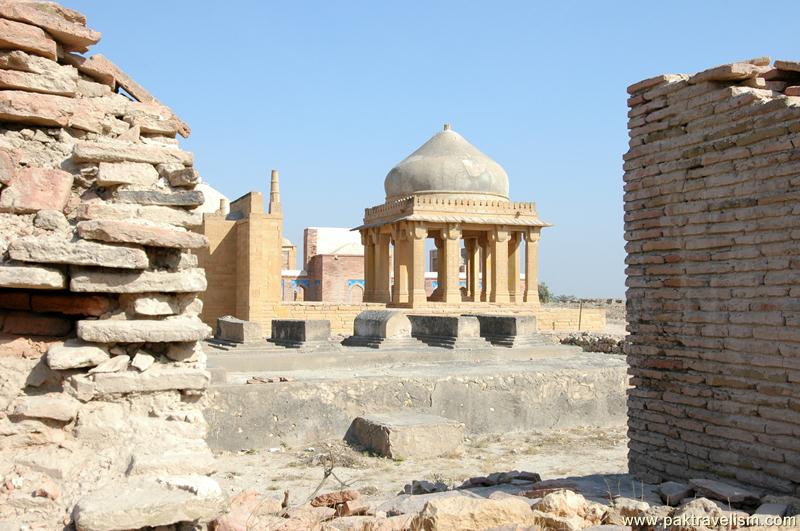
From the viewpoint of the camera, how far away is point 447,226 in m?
22.2

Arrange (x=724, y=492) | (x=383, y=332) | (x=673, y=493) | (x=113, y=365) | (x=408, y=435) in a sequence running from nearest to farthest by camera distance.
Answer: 1. (x=113, y=365)
2. (x=724, y=492)
3. (x=673, y=493)
4. (x=408, y=435)
5. (x=383, y=332)

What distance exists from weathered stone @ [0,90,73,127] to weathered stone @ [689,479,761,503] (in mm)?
4234

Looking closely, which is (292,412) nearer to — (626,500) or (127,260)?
(626,500)

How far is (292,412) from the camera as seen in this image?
8.30 m

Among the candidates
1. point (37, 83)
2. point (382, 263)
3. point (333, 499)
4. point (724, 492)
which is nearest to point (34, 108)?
point (37, 83)

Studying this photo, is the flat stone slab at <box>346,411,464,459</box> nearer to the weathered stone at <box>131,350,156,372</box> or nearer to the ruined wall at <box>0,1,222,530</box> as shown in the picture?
the ruined wall at <box>0,1,222,530</box>

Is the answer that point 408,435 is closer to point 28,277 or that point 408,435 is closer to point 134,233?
point 134,233

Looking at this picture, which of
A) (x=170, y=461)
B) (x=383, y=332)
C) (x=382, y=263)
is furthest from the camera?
(x=382, y=263)

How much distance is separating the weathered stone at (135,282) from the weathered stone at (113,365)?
0.30 m

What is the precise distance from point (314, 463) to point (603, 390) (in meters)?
4.54

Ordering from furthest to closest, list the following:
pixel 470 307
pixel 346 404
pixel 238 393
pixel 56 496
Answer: pixel 470 307 < pixel 346 404 < pixel 238 393 < pixel 56 496

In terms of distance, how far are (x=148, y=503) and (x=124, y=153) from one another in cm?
173

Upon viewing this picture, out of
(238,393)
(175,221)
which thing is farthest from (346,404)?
(175,221)

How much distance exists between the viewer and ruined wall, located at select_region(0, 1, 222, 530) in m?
3.14
